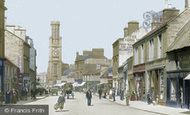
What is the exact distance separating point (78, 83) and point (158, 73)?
114m

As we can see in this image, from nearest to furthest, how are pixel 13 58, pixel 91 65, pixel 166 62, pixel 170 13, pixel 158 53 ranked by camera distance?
pixel 166 62 < pixel 158 53 < pixel 170 13 < pixel 13 58 < pixel 91 65

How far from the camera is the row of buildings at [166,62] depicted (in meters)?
42.4

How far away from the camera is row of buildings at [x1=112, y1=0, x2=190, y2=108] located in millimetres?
42438

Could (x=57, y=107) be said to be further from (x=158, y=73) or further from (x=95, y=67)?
(x=95, y=67)

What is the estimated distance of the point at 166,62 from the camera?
4684 centimetres

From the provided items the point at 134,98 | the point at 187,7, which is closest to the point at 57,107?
the point at 187,7

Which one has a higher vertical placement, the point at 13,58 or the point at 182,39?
the point at 13,58

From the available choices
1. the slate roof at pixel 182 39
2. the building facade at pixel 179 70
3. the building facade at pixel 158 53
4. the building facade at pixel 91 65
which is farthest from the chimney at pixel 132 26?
the building facade at pixel 91 65

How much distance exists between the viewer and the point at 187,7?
49125mm

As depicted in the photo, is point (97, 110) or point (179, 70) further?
point (179, 70)

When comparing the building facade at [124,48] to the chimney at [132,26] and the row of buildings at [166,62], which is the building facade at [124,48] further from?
the row of buildings at [166,62]

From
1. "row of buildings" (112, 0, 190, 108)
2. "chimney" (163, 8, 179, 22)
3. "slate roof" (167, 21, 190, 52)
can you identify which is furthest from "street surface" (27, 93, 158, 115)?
"chimney" (163, 8, 179, 22)

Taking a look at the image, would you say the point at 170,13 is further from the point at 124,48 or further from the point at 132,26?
the point at 132,26

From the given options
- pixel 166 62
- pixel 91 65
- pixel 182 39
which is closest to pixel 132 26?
pixel 166 62
